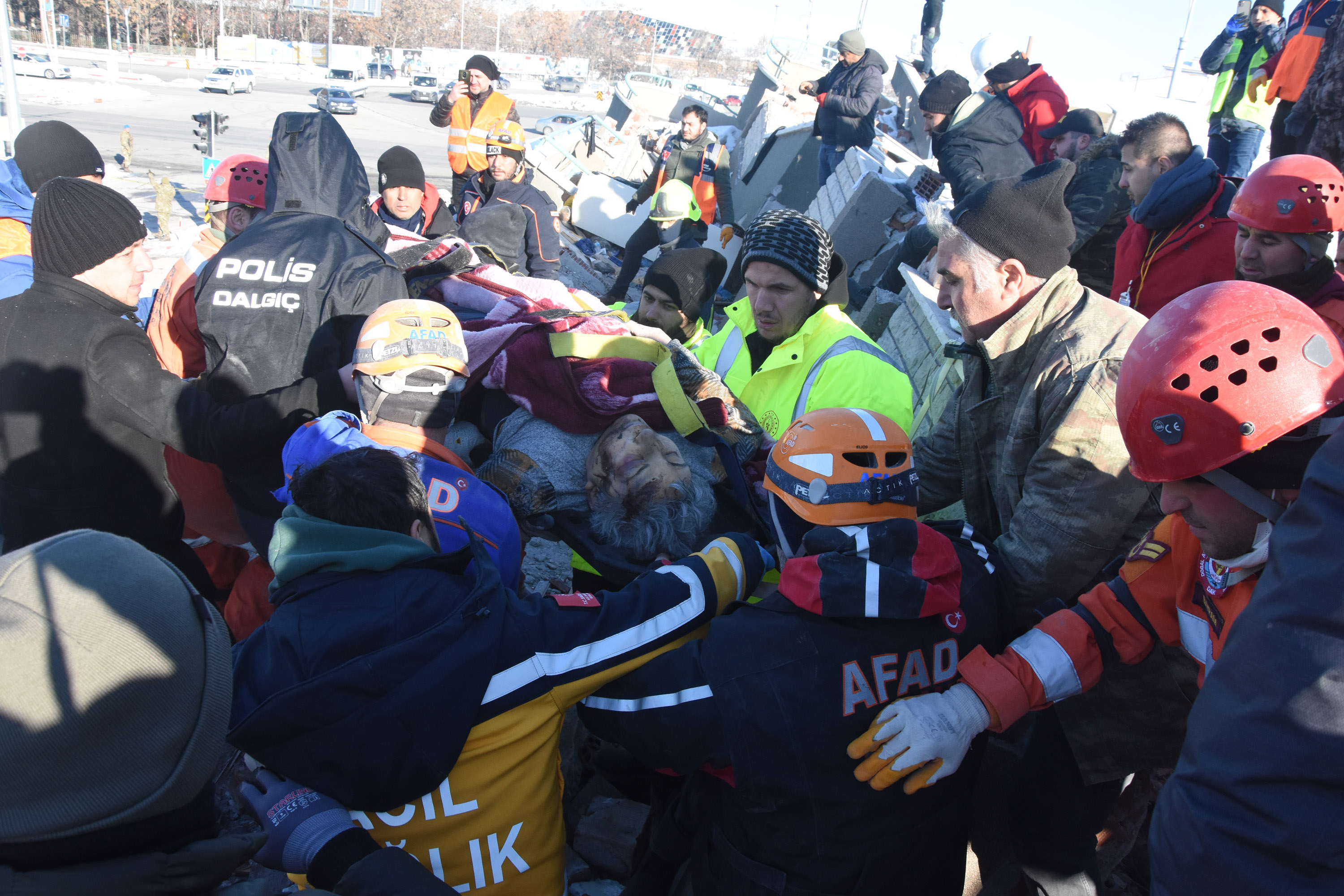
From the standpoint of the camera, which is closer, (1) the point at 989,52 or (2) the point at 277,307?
(2) the point at 277,307

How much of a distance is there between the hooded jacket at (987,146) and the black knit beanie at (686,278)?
9.27 ft

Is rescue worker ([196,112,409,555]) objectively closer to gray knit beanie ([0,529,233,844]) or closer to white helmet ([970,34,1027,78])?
gray knit beanie ([0,529,233,844])

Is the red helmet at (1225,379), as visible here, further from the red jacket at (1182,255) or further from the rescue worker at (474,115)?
the rescue worker at (474,115)

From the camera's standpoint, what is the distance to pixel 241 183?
4387 millimetres

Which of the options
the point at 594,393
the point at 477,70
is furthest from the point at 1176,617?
the point at 477,70

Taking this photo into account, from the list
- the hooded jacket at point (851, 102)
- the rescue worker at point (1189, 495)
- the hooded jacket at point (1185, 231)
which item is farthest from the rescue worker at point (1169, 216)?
the hooded jacket at point (851, 102)

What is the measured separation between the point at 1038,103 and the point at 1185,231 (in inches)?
116

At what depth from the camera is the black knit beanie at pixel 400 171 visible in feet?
18.1

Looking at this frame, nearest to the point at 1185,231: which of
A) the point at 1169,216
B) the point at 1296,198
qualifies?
the point at 1169,216

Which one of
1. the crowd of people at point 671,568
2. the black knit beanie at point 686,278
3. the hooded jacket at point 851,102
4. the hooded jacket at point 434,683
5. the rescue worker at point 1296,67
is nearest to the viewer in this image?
the crowd of people at point 671,568

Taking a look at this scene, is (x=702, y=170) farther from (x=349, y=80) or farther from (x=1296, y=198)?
(x=349, y=80)

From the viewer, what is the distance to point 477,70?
296 inches

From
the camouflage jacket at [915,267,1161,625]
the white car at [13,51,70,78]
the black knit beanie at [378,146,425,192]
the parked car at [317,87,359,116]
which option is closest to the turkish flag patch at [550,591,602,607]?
the camouflage jacket at [915,267,1161,625]

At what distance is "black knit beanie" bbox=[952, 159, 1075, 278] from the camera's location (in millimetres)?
2389
